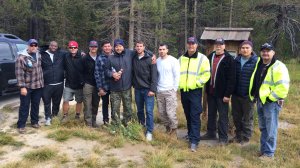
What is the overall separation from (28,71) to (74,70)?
920 mm

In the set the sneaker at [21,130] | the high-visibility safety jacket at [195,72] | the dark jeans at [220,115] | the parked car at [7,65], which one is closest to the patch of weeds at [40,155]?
the sneaker at [21,130]

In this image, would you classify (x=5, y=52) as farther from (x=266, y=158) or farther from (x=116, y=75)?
(x=266, y=158)

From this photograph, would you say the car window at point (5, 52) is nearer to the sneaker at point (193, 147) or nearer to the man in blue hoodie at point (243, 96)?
the sneaker at point (193, 147)

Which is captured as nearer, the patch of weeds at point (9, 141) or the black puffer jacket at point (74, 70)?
the patch of weeds at point (9, 141)

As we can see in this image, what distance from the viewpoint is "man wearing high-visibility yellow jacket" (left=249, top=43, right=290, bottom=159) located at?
17.0 feet

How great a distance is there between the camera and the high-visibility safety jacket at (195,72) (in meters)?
5.95

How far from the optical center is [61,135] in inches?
247

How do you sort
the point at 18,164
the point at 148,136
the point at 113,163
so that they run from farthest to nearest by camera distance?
the point at 148,136
the point at 113,163
the point at 18,164

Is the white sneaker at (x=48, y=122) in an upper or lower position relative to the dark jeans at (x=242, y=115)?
lower

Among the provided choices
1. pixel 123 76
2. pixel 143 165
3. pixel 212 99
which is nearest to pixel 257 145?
pixel 212 99

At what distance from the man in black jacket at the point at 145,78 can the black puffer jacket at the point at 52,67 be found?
1.67 m

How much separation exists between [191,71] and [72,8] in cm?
2361

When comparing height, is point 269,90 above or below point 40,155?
above

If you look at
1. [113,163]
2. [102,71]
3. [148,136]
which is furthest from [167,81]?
[113,163]
